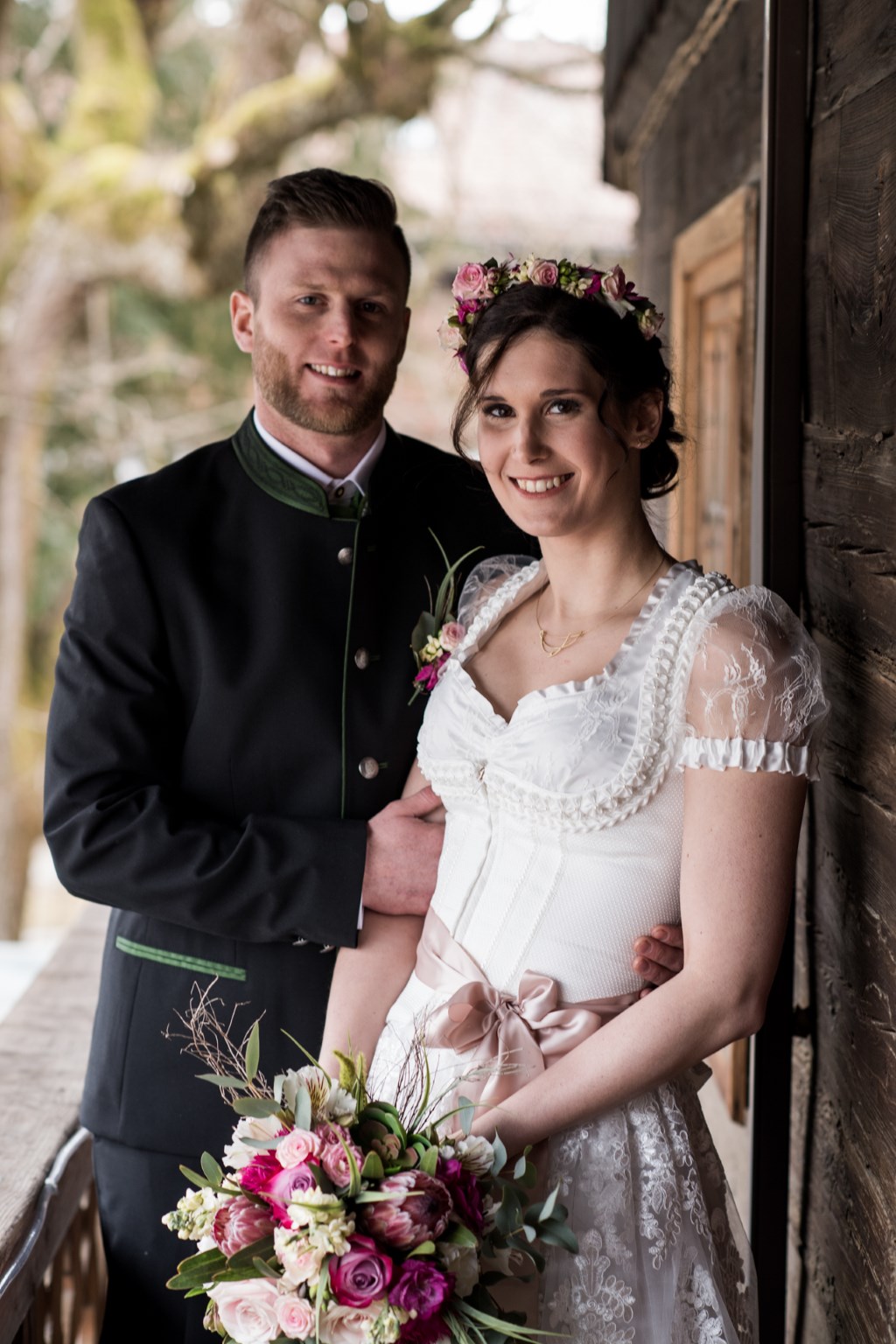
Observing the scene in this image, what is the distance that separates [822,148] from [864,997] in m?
1.17

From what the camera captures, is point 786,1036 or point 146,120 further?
point 146,120

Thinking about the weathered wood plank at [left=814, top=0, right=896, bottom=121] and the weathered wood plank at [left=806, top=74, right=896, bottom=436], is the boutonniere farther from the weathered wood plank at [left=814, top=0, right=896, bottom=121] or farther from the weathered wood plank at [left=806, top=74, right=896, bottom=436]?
the weathered wood plank at [left=814, top=0, right=896, bottom=121]

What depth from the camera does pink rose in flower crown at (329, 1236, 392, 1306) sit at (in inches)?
52.2

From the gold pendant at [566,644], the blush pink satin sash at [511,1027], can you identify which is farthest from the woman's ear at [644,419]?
the blush pink satin sash at [511,1027]

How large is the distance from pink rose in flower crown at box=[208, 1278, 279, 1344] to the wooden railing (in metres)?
0.78

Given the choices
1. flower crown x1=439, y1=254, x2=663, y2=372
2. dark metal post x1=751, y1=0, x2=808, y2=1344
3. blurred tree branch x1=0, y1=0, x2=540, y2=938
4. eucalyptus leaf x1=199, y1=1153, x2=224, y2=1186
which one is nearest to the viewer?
eucalyptus leaf x1=199, y1=1153, x2=224, y2=1186

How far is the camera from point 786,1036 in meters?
2.08

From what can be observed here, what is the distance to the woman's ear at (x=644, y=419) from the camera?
1.81 m

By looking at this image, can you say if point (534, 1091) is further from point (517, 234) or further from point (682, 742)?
point (517, 234)

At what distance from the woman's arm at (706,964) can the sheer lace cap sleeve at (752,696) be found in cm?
2

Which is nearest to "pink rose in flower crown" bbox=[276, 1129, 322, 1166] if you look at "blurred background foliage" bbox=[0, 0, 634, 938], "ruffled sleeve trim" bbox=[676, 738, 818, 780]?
"ruffled sleeve trim" bbox=[676, 738, 818, 780]

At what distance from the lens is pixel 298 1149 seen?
1.38 m

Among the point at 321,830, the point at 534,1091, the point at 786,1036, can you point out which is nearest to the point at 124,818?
the point at 321,830

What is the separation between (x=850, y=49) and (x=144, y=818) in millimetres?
1399
